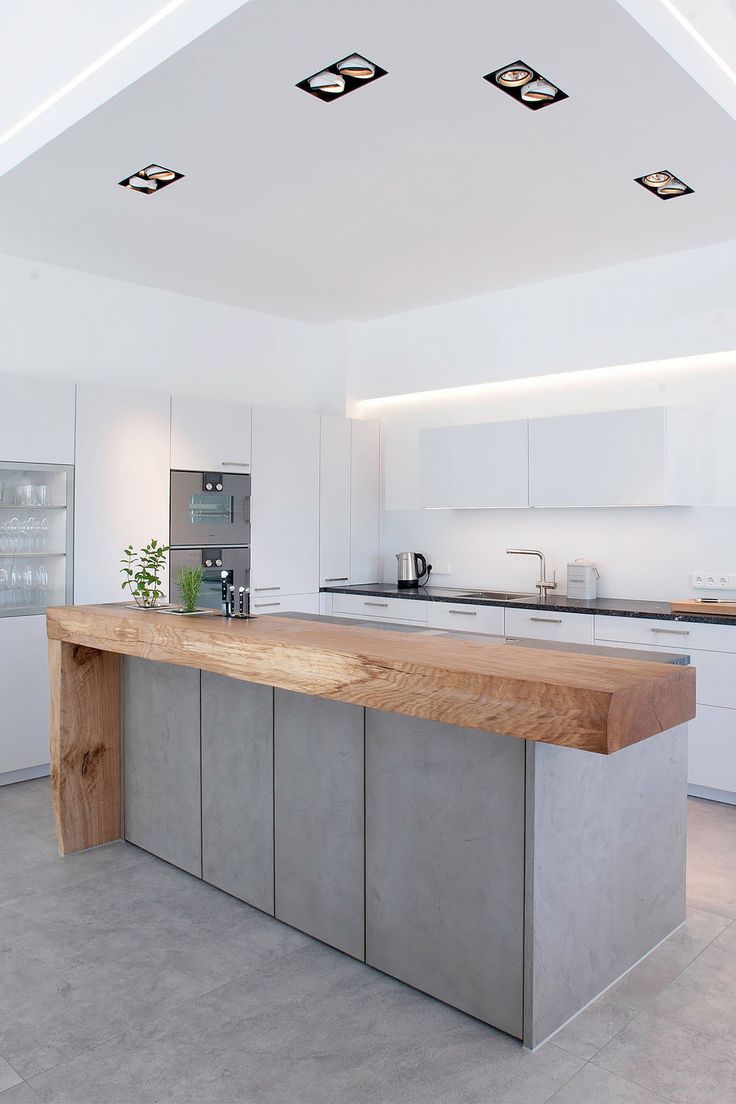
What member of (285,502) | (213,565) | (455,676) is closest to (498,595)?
A: (285,502)

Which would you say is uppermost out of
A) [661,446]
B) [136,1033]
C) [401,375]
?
[401,375]

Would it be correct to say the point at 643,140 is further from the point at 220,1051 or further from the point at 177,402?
the point at 220,1051

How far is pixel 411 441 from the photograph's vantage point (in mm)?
6051

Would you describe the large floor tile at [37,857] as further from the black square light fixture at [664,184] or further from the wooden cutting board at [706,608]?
the black square light fixture at [664,184]

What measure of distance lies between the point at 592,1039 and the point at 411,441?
172 inches

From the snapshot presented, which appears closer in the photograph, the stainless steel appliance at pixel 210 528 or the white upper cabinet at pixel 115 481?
the white upper cabinet at pixel 115 481

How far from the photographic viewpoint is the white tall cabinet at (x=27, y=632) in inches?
166

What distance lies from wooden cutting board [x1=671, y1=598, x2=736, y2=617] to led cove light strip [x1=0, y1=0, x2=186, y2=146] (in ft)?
11.0

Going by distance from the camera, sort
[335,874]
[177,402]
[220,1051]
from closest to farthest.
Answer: [220,1051] → [335,874] → [177,402]

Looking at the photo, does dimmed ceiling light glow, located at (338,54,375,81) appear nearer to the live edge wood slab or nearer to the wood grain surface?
the live edge wood slab

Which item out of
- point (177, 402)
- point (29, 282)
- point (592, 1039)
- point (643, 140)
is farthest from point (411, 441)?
point (592, 1039)

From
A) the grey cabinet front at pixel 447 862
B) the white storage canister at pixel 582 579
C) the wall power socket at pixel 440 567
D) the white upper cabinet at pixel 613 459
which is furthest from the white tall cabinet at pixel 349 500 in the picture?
the grey cabinet front at pixel 447 862

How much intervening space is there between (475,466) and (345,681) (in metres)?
3.28

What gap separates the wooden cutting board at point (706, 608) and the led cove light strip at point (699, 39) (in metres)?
2.34
